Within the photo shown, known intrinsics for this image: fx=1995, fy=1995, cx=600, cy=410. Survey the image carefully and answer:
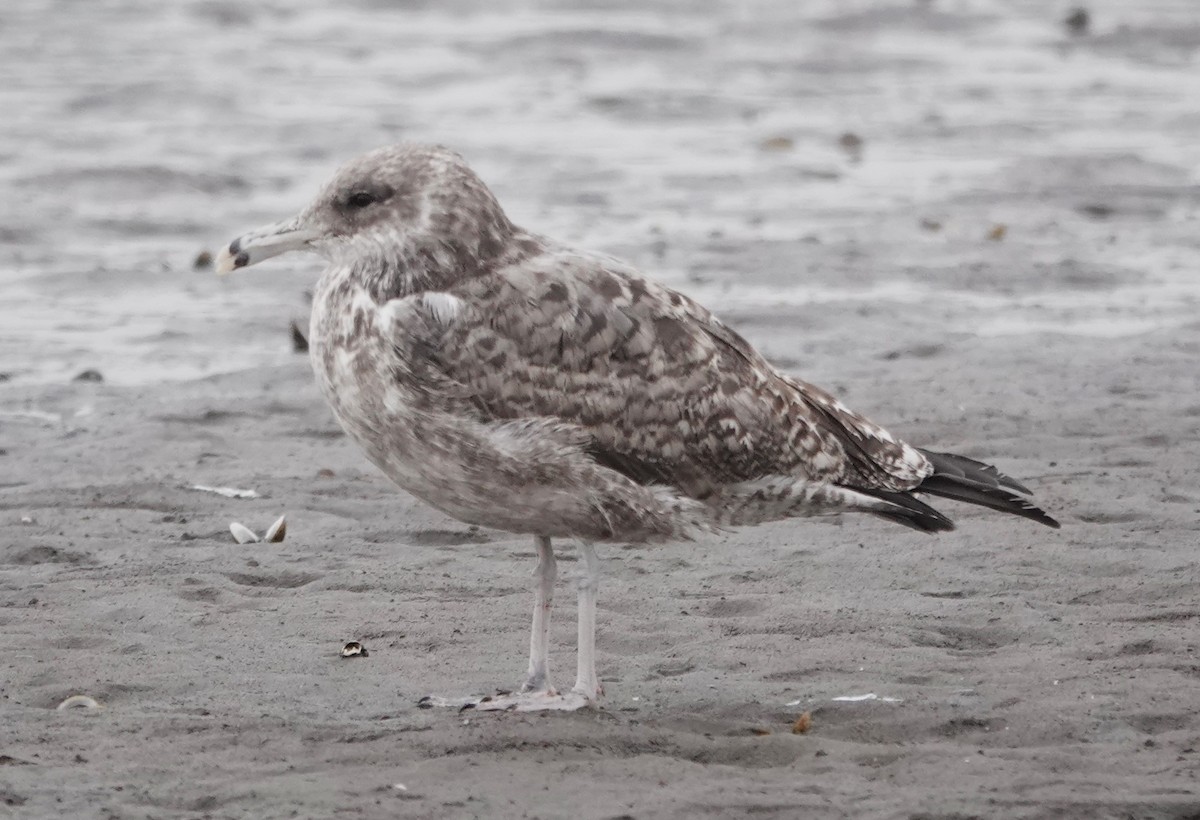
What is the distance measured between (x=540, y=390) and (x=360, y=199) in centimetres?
94

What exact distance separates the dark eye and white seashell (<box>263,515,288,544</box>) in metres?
2.15

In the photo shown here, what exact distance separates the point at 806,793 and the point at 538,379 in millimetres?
1621

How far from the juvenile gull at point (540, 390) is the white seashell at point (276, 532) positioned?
181 centimetres

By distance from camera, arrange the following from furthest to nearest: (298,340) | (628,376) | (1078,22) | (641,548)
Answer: (1078,22)
(298,340)
(641,548)
(628,376)

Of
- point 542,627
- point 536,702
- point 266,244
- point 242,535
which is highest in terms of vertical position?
point 266,244

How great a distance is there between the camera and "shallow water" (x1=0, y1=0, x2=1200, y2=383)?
12914mm

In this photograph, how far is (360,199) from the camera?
6.79m

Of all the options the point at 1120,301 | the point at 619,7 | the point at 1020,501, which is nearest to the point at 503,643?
the point at 1020,501

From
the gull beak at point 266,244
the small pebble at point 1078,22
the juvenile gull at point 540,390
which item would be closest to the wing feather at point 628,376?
the juvenile gull at point 540,390

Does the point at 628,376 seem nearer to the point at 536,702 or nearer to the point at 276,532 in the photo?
the point at 536,702

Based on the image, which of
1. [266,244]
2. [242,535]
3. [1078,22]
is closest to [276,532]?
[242,535]

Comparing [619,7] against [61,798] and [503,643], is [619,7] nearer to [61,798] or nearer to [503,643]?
[503,643]

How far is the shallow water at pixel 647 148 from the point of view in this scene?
12914 millimetres

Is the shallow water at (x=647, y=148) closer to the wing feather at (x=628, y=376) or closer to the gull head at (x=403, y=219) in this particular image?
the gull head at (x=403, y=219)
